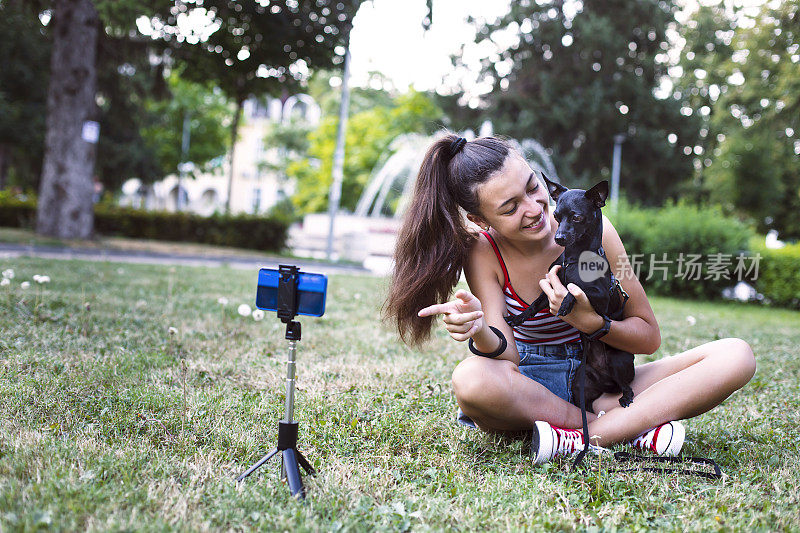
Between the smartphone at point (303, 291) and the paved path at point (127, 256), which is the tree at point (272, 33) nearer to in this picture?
the paved path at point (127, 256)

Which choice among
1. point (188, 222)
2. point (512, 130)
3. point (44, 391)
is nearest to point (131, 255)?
point (188, 222)

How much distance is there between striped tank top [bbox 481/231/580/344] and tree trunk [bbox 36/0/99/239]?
13.2 metres

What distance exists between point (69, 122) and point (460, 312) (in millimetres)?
13758

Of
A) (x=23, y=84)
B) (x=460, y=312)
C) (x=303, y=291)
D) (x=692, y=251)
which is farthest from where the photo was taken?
(x=23, y=84)

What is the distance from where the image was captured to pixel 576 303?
2.48m

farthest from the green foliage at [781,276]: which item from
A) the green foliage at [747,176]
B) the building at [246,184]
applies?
the building at [246,184]

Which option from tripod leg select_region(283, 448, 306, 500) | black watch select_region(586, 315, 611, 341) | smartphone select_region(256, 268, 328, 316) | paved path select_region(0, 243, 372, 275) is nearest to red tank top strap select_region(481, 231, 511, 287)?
black watch select_region(586, 315, 611, 341)

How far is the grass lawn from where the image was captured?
203 centimetres

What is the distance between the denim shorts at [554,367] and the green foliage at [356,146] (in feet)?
99.8

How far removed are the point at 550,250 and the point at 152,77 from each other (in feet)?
51.1

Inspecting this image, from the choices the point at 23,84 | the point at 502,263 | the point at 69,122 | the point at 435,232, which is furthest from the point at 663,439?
the point at 23,84

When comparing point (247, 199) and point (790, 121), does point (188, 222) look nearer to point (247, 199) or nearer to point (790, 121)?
point (790, 121)

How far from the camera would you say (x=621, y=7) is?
29062 mm

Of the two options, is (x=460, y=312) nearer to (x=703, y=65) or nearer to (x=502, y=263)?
(x=502, y=263)
